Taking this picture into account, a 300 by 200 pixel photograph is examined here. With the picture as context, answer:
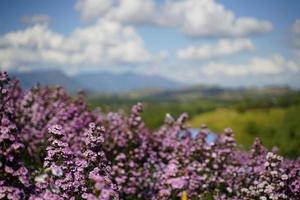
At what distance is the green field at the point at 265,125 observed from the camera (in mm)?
68863

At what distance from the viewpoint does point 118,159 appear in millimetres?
18609

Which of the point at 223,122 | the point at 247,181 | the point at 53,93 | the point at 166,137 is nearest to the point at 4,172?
the point at 247,181

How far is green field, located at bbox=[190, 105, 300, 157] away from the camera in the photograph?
2711 inches

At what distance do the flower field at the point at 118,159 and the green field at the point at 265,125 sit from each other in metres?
29.7

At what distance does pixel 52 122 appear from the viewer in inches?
827

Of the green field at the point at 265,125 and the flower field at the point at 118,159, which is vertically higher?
the green field at the point at 265,125

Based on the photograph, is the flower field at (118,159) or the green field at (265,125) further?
the green field at (265,125)

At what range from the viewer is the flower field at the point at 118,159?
452 inches

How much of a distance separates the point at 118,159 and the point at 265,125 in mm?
92815

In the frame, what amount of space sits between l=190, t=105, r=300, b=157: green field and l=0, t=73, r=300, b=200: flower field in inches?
1170

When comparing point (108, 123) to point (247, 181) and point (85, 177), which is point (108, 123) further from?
point (85, 177)

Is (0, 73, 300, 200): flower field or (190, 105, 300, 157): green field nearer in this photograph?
(0, 73, 300, 200): flower field

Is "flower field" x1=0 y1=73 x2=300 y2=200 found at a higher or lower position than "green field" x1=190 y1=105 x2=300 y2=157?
lower

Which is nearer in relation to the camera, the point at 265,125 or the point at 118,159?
the point at 118,159
